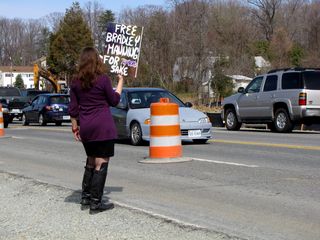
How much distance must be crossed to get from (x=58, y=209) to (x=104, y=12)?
9453cm

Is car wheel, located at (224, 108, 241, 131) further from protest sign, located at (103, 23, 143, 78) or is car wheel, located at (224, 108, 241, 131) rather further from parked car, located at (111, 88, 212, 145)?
parked car, located at (111, 88, 212, 145)

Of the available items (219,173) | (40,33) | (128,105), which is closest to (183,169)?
(219,173)

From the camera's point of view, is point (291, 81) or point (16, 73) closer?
point (291, 81)

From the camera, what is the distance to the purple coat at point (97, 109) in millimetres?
7301

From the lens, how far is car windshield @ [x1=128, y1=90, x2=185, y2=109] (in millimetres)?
17141

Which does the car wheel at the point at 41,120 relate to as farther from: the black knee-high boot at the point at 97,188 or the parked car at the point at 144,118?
the black knee-high boot at the point at 97,188

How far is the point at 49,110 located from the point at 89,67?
2347 centimetres

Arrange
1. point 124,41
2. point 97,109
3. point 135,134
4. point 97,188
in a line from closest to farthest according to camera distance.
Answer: point 97,109 → point 97,188 → point 135,134 → point 124,41

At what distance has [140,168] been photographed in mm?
11852

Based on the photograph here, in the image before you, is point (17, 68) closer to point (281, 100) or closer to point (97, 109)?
point (281, 100)

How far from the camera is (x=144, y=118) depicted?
16.2m

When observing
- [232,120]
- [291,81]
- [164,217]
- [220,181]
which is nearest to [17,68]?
[232,120]

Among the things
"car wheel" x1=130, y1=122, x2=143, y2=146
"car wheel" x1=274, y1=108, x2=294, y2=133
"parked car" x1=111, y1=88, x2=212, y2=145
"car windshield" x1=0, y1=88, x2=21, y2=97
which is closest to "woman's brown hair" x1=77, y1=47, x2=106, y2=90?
"parked car" x1=111, y1=88, x2=212, y2=145

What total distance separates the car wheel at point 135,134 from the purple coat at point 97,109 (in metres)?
8.97
